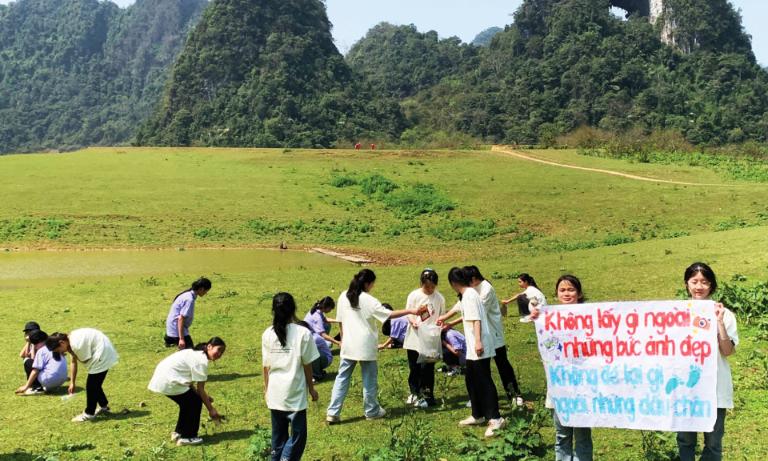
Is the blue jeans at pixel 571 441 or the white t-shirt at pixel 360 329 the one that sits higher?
the white t-shirt at pixel 360 329

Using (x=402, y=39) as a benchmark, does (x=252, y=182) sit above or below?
below

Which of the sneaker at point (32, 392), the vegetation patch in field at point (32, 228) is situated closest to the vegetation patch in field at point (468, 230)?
the vegetation patch in field at point (32, 228)

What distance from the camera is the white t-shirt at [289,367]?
22.8ft

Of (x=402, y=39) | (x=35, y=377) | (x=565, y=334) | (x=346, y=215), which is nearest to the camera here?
(x=565, y=334)

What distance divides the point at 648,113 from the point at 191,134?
53789mm

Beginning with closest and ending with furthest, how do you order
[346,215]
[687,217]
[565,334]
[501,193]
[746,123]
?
1. [565,334]
2. [687,217]
3. [346,215]
4. [501,193]
5. [746,123]

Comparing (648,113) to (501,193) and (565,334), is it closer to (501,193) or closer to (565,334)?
(501,193)

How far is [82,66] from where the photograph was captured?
558ft

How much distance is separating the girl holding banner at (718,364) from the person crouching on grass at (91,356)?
714 centimetres

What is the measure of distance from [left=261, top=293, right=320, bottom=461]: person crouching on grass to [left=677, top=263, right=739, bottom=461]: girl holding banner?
3556 mm

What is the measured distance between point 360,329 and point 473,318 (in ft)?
4.99

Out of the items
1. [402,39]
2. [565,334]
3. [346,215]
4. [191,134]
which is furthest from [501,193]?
[402,39]

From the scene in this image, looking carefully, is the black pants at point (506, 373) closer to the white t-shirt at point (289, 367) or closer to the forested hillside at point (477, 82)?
the white t-shirt at point (289, 367)

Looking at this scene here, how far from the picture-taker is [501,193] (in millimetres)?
38531
